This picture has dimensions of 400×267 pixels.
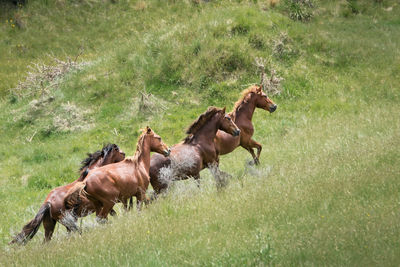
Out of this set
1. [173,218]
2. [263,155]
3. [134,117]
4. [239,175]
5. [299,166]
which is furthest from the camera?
[134,117]

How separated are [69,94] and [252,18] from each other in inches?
330

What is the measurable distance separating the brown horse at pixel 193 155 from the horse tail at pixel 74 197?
1765mm

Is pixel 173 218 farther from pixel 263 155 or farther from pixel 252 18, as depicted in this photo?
pixel 252 18

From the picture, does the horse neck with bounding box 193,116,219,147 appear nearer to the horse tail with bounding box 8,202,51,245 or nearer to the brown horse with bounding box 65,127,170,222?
the brown horse with bounding box 65,127,170,222

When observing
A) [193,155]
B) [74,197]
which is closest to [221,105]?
[193,155]

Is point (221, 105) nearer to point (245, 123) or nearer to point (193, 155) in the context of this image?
point (245, 123)

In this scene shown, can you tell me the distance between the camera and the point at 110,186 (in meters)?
9.49

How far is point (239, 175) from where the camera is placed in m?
11.5

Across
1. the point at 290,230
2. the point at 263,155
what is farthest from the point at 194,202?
the point at 263,155

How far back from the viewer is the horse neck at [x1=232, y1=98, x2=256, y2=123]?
13.7m

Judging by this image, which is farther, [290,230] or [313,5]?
[313,5]

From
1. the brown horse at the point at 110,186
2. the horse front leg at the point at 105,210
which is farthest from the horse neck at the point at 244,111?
the horse front leg at the point at 105,210

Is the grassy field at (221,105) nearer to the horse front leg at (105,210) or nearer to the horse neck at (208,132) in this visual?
the horse front leg at (105,210)

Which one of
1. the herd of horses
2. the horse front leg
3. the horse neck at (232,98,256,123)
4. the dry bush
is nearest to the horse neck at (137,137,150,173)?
the herd of horses
